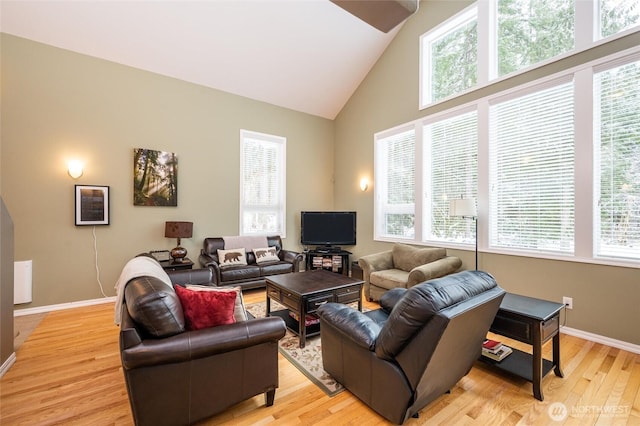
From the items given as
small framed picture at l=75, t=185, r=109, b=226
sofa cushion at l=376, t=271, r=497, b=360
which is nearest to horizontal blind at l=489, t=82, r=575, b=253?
sofa cushion at l=376, t=271, r=497, b=360

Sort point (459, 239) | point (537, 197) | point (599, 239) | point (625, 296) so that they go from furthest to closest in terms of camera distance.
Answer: point (459, 239) < point (537, 197) < point (599, 239) < point (625, 296)

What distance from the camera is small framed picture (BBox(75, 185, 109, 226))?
3875 mm

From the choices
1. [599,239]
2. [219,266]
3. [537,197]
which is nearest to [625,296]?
[599,239]

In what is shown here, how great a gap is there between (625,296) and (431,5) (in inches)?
182

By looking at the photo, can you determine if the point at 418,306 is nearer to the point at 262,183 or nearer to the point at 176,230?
the point at 176,230

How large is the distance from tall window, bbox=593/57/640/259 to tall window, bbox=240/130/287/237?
4.63m

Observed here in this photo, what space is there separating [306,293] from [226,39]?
3951 mm

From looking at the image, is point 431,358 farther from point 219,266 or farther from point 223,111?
point 223,111

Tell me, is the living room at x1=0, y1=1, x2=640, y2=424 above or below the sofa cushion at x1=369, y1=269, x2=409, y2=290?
above

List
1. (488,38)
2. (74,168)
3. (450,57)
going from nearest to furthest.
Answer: (488,38) → (74,168) → (450,57)

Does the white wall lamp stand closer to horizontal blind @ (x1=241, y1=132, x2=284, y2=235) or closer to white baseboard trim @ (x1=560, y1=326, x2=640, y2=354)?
horizontal blind @ (x1=241, y1=132, x2=284, y2=235)

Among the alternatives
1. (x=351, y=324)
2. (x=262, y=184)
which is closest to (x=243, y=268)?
(x=262, y=184)

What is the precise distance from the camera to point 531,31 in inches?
135

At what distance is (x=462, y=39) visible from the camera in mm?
4168
